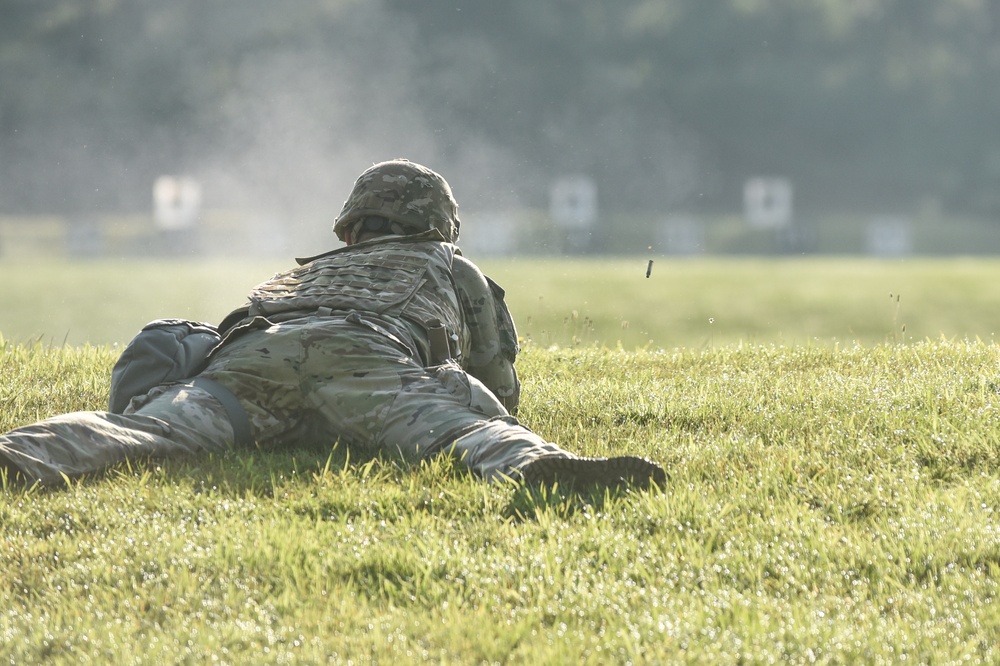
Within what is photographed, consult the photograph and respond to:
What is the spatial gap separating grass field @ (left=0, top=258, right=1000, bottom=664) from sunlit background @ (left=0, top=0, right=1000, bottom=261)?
195 feet

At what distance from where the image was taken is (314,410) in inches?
158

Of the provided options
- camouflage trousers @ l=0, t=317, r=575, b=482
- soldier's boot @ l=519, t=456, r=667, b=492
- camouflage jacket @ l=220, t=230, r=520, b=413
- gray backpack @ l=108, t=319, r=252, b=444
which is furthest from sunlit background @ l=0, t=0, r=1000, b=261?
soldier's boot @ l=519, t=456, r=667, b=492

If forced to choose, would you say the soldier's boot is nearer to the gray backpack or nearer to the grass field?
the grass field

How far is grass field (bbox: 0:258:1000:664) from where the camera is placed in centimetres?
245

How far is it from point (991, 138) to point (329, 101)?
40.3 m

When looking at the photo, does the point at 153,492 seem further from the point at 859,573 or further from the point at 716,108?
the point at 716,108

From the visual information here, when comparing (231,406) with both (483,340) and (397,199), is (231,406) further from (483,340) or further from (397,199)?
(397,199)

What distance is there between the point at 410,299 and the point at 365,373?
0.47 meters

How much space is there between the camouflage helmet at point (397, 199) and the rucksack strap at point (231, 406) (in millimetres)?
1007

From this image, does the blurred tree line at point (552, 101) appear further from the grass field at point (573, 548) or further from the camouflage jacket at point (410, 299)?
the grass field at point (573, 548)

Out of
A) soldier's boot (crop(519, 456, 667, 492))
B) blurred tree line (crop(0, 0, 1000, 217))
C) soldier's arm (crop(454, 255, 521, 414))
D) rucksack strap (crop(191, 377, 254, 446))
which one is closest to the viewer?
soldier's boot (crop(519, 456, 667, 492))

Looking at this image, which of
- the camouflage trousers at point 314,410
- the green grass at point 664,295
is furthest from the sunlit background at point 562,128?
the camouflage trousers at point 314,410

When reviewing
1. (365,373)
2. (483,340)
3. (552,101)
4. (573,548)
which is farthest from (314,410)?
(552,101)

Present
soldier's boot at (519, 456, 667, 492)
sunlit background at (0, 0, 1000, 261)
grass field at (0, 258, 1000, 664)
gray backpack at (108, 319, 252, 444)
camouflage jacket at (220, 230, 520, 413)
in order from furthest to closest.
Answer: sunlit background at (0, 0, 1000, 261), camouflage jacket at (220, 230, 520, 413), gray backpack at (108, 319, 252, 444), soldier's boot at (519, 456, 667, 492), grass field at (0, 258, 1000, 664)
